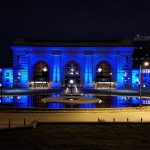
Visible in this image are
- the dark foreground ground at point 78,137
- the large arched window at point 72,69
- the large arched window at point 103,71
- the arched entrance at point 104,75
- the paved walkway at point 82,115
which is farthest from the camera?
the large arched window at point 72,69

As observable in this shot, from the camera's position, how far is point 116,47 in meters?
99.4

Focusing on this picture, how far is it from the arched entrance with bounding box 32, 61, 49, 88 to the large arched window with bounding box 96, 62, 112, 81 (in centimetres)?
1143

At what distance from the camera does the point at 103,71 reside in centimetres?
10100

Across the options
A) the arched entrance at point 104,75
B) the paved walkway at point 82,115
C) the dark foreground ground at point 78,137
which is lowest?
the dark foreground ground at point 78,137

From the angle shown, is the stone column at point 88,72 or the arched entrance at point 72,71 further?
the arched entrance at point 72,71

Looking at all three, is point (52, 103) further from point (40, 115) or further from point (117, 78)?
point (117, 78)

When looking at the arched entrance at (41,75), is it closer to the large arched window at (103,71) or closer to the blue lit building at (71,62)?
the blue lit building at (71,62)

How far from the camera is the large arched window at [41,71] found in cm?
9919

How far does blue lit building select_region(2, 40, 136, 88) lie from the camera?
99188mm

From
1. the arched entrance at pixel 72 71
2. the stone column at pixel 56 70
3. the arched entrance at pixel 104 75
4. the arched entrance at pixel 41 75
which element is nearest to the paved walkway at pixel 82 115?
the arched entrance at pixel 104 75

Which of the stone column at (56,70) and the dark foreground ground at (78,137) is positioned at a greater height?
the stone column at (56,70)

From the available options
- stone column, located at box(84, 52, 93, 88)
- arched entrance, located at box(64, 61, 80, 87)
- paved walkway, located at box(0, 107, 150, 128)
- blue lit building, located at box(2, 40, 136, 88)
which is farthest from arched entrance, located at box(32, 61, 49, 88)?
paved walkway, located at box(0, 107, 150, 128)

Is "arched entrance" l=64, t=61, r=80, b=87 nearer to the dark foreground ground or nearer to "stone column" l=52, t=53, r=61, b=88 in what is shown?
"stone column" l=52, t=53, r=61, b=88
